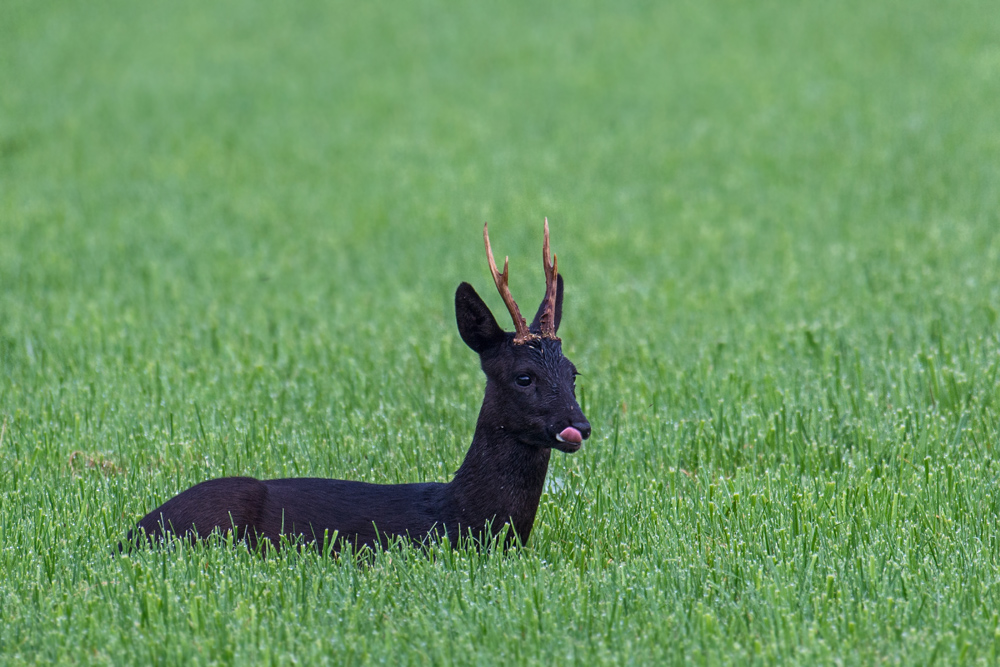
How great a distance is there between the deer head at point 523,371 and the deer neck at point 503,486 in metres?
0.05

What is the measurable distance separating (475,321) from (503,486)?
0.72 m

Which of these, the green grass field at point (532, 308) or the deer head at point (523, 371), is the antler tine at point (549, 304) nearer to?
the deer head at point (523, 371)

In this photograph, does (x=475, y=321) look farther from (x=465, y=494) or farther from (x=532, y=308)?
(x=532, y=308)

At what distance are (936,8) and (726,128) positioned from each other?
29.0 feet

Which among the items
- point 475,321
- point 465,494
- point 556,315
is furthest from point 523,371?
point 465,494

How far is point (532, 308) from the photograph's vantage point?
10477 millimetres

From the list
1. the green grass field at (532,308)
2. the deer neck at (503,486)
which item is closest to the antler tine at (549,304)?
the deer neck at (503,486)

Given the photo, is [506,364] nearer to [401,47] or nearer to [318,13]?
[401,47]

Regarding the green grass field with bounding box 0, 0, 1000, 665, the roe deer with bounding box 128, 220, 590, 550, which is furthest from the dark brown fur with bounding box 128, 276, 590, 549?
the green grass field with bounding box 0, 0, 1000, 665

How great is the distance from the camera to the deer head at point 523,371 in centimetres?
489

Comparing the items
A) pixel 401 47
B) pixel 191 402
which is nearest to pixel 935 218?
pixel 191 402

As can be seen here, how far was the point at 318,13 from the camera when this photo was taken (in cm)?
2642

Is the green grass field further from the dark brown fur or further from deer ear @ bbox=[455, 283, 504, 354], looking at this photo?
deer ear @ bbox=[455, 283, 504, 354]

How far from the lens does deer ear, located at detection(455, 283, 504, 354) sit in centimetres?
505
